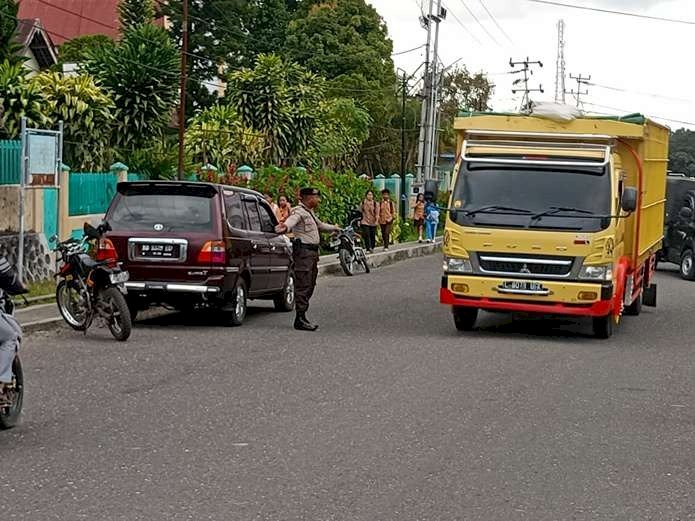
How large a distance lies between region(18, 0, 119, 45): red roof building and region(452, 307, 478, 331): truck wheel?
2605 inches

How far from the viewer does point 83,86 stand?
26391 mm

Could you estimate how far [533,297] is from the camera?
1433cm

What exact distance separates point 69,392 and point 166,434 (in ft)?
6.59

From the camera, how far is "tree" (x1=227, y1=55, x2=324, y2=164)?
37.0 metres

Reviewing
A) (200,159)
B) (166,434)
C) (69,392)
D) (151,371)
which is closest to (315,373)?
(151,371)

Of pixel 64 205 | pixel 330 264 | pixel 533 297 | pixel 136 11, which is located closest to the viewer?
pixel 533 297

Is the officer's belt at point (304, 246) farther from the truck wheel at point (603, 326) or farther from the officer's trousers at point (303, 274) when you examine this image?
the truck wheel at point (603, 326)

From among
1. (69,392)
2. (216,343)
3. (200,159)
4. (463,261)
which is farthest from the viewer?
(200,159)

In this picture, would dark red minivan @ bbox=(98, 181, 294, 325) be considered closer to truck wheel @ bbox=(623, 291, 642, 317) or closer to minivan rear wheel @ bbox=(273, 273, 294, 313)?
minivan rear wheel @ bbox=(273, 273, 294, 313)

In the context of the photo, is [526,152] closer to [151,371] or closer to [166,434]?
[151,371]

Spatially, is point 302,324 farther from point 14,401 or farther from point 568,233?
point 14,401

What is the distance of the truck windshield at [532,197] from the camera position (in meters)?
14.4

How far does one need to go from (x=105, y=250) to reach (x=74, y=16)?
68353mm

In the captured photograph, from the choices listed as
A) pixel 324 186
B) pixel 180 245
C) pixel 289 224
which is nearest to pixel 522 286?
pixel 289 224
